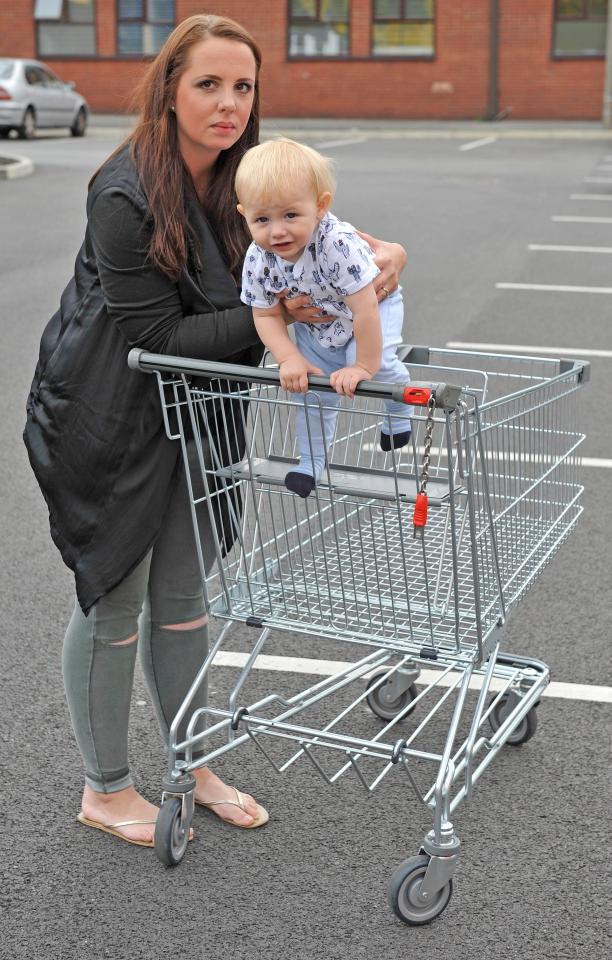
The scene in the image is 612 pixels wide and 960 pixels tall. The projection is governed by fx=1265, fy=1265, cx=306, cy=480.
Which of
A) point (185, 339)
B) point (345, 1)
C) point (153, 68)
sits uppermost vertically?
point (345, 1)

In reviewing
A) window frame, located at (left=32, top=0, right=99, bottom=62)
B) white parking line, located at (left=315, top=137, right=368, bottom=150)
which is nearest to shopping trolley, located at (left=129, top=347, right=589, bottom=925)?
white parking line, located at (left=315, top=137, right=368, bottom=150)

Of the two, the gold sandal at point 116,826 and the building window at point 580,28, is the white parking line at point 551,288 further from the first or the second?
the building window at point 580,28

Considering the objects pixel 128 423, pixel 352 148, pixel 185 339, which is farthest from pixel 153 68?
pixel 352 148

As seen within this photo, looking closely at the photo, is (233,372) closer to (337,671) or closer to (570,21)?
(337,671)

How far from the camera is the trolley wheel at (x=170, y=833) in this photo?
10.2 feet

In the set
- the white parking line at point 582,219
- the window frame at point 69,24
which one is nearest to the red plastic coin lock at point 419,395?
the white parking line at point 582,219

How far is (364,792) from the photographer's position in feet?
11.7

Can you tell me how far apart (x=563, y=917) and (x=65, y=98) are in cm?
2920

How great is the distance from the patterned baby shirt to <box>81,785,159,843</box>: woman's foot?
136 centimetres

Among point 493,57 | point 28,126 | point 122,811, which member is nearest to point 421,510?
point 122,811

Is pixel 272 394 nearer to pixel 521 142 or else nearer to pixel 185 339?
pixel 185 339

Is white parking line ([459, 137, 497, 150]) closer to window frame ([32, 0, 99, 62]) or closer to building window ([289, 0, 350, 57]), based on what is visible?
building window ([289, 0, 350, 57])

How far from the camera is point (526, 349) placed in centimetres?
912

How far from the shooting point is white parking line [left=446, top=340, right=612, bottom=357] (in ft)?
29.5
